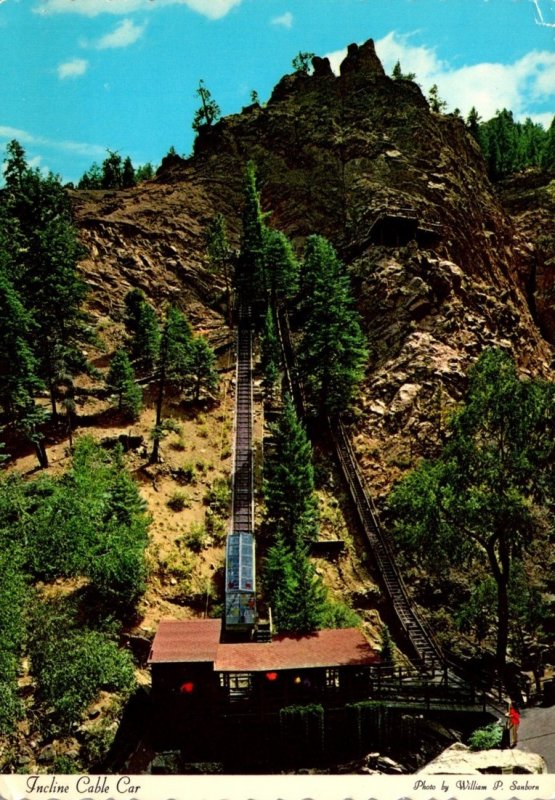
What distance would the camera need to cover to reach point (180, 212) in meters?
Result: 48.5

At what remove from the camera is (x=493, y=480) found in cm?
1825

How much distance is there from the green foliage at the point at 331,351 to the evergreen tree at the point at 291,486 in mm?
4768

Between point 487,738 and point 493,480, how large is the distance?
6990 millimetres

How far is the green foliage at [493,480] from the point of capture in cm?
1805

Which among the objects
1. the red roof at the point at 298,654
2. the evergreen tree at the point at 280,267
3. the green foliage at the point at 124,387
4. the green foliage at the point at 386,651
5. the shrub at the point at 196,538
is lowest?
the green foliage at the point at 386,651

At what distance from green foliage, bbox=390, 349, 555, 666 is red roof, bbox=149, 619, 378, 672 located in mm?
3975

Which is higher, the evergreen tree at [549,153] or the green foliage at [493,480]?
the evergreen tree at [549,153]

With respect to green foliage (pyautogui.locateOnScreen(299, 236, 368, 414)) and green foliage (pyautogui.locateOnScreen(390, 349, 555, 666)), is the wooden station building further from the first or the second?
green foliage (pyautogui.locateOnScreen(299, 236, 368, 414))

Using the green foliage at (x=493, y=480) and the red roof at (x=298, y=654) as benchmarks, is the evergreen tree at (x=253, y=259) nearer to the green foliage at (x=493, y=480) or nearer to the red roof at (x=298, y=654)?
the green foliage at (x=493, y=480)

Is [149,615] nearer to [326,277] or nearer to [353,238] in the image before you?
[326,277]

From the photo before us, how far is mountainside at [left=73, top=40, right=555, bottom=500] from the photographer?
33.9 metres

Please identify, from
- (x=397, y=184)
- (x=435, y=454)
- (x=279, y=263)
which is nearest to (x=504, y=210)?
(x=397, y=184)

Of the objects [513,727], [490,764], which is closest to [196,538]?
[513,727]

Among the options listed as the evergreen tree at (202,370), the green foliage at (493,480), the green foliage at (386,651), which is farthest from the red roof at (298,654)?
the evergreen tree at (202,370)
